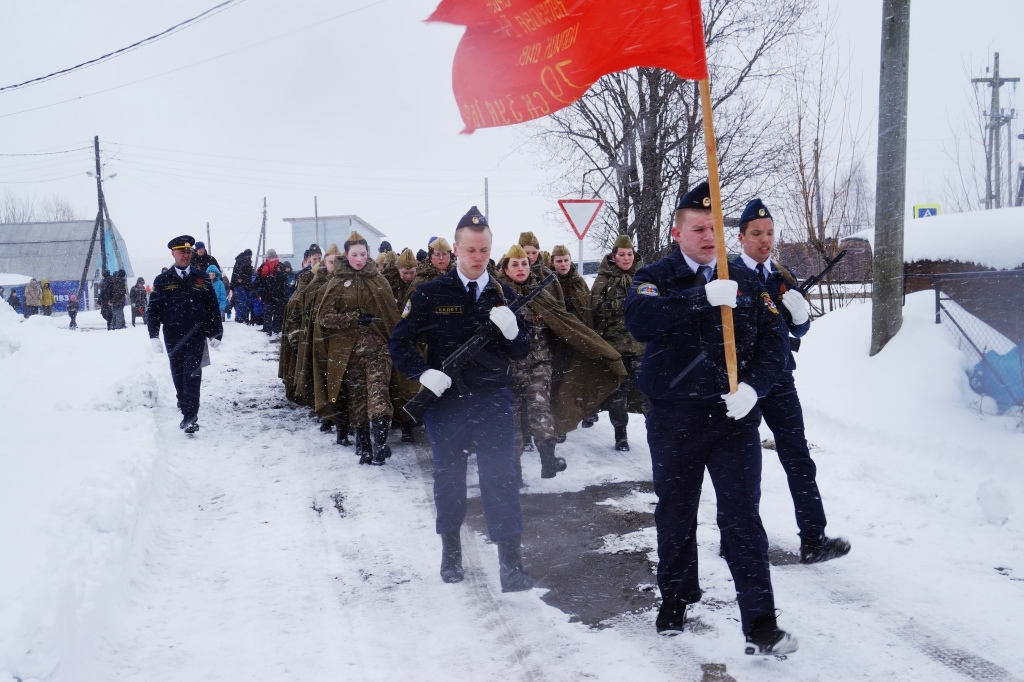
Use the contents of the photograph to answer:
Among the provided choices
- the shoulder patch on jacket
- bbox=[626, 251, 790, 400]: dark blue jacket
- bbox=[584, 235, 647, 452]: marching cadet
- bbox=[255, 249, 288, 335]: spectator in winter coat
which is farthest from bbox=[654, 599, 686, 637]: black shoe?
bbox=[255, 249, 288, 335]: spectator in winter coat

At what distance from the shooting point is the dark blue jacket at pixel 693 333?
356cm

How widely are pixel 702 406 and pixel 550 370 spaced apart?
3775 millimetres

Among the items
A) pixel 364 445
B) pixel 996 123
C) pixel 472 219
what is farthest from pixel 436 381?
pixel 996 123

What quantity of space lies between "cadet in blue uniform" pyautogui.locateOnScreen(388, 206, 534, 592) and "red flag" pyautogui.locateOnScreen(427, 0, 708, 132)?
2.39 feet

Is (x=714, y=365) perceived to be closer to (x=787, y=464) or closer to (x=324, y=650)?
(x=787, y=464)

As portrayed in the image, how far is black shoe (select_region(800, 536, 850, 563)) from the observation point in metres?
4.54

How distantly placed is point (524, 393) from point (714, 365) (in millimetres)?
3681

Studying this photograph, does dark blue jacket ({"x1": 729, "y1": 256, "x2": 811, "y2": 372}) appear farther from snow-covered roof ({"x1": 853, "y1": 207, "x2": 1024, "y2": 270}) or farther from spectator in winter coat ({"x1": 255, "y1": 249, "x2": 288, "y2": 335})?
spectator in winter coat ({"x1": 255, "y1": 249, "x2": 288, "y2": 335})

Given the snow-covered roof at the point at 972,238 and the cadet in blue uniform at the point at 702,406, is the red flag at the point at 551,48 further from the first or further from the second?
the snow-covered roof at the point at 972,238

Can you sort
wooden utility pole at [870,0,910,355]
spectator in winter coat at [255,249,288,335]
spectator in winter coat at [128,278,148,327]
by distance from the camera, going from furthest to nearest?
spectator in winter coat at [128,278,148,327], spectator in winter coat at [255,249,288,335], wooden utility pole at [870,0,910,355]

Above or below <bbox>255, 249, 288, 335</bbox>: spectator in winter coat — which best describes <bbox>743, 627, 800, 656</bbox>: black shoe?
below

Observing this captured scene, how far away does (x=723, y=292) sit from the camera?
11.1ft

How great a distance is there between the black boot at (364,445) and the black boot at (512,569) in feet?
11.3

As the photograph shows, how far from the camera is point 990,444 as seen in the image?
21.4ft
